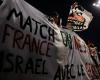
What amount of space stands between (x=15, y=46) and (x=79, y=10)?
18.9ft

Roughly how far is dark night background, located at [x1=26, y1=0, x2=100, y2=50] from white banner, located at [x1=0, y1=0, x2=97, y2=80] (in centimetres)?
287

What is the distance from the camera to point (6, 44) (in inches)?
125

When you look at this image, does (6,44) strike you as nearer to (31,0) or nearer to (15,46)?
(15,46)

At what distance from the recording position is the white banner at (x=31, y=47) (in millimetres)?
3215

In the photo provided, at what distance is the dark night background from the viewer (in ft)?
25.3

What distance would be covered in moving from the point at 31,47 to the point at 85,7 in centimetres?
845

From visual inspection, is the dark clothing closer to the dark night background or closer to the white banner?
the dark night background

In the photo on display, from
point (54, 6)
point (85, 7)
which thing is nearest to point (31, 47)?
point (54, 6)

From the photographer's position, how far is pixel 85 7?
11.7 metres

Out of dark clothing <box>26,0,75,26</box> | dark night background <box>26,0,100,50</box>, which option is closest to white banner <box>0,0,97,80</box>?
dark clothing <box>26,0,75,26</box>

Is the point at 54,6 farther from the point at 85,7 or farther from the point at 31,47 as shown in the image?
the point at 31,47

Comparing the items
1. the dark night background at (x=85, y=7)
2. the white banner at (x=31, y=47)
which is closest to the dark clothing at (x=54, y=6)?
the dark night background at (x=85, y=7)

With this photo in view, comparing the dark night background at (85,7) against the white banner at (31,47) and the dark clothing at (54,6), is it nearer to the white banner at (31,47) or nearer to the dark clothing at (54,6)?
the dark clothing at (54,6)

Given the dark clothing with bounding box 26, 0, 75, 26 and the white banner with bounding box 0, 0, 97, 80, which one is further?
the dark clothing with bounding box 26, 0, 75, 26
